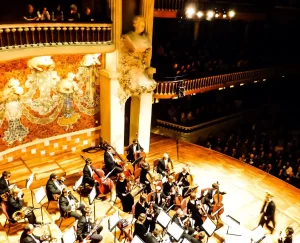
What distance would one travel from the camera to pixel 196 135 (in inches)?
649

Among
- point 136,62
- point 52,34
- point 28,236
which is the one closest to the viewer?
point 28,236

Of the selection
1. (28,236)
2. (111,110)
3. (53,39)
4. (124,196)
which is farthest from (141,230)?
(53,39)

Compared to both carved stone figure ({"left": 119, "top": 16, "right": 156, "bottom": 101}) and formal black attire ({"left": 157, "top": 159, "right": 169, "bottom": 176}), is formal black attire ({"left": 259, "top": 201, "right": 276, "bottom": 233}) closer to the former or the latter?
formal black attire ({"left": 157, "top": 159, "right": 169, "bottom": 176})

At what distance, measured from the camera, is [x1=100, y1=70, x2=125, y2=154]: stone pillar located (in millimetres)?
11289

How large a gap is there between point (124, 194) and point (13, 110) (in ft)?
14.4

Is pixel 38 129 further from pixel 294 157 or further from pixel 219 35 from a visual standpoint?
pixel 219 35

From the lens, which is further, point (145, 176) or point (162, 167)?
point (162, 167)

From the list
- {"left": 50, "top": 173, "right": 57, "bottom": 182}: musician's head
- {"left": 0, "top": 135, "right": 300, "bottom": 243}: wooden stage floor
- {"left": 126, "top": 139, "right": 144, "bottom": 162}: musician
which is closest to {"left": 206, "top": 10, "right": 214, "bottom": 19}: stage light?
{"left": 0, "top": 135, "right": 300, "bottom": 243}: wooden stage floor

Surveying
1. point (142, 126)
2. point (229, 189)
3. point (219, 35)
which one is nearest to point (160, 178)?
point (229, 189)

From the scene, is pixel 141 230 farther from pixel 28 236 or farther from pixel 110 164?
pixel 110 164

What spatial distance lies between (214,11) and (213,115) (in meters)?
5.28

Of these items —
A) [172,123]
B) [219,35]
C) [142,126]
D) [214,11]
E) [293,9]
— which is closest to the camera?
[142,126]

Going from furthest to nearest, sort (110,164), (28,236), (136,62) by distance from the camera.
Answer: (136,62)
(110,164)
(28,236)

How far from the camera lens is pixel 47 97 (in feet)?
35.8
